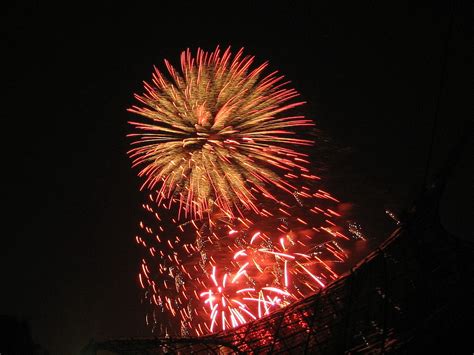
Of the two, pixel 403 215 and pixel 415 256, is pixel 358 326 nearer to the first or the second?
pixel 415 256

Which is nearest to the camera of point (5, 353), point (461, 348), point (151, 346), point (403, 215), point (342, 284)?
point (461, 348)

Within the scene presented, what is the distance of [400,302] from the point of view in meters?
5.87

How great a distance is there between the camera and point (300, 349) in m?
7.23

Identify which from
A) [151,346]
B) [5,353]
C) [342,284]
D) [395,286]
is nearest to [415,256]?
[395,286]

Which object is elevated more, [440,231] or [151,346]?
[151,346]

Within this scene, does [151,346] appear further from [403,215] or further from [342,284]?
[403,215]

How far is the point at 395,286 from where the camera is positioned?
6078 mm

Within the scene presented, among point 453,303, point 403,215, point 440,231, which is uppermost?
point 403,215

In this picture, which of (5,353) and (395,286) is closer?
(395,286)

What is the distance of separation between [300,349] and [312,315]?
72 cm

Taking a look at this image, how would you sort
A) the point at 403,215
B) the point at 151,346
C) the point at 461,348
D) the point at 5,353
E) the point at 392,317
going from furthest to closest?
the point at 5,353, the point at 151,346, the point at 403,215, the point at 392,317, the point at 461,348

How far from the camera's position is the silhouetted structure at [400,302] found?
4.48 metres

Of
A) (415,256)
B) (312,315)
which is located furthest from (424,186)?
(312,315)

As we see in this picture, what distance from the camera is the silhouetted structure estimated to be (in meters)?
4.48
